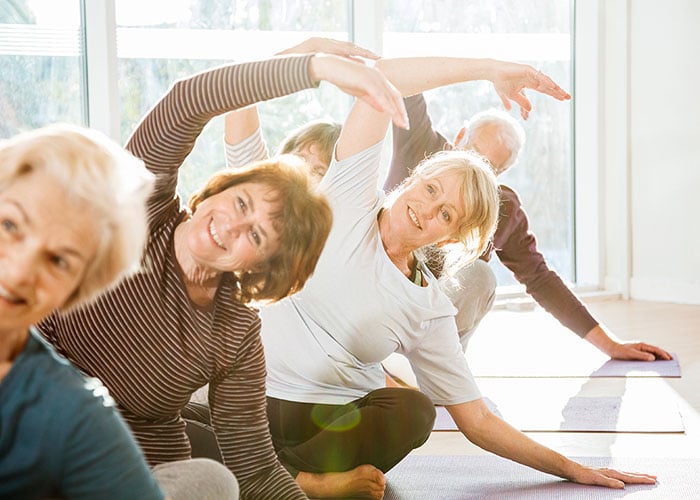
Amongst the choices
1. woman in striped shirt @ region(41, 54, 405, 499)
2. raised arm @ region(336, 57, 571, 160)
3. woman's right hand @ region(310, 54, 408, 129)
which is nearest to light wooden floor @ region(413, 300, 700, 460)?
raised arm @ region(336, 57, 571, 160)

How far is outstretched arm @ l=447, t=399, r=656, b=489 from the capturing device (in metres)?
2.44

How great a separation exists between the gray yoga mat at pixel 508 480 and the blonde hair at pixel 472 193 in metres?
0.57

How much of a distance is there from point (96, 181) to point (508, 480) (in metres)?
1.71

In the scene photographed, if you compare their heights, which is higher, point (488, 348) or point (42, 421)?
point (42, 421)

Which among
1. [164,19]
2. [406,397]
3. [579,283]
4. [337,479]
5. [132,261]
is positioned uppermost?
[164,19]

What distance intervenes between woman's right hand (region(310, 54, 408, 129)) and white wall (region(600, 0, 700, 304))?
4.50 m

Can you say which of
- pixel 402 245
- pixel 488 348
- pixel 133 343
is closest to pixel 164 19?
pixel 488 348

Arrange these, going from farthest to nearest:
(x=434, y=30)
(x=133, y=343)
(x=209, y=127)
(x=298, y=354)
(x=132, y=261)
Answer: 1. (x=434, y=30)
2. (x=209, y=127)
3. (x=298, y=354)
4. (x=133, y=343)
5. (x=132, y=261)

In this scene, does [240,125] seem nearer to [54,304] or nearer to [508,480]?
[508,480]

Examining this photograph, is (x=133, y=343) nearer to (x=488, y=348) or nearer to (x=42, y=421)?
(x=42, y=421)

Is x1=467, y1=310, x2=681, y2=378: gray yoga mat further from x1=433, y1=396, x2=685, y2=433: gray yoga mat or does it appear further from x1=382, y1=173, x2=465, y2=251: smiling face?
x1=382, y1=173, x2=465, y2=251: smiling face

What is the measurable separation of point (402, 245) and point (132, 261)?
1.29 meters

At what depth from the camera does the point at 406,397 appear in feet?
8.16

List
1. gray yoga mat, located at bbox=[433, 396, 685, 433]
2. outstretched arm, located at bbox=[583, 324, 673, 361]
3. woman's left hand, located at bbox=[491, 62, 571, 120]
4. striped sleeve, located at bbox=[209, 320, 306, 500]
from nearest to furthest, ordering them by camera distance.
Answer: striped sleeve, located at bbox=[209, 320, 306, 500]
woman's left hand, located at bbox=[491, 62, 571, 120]
gray yoga mat, located at bbox=[433, 396, 685, 433]
outstretched arm, located at bbox=[583, 324, 673, 361]
